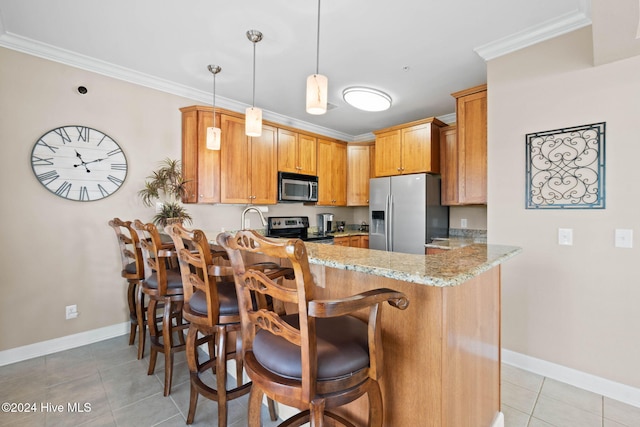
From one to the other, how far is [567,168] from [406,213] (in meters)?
1.79

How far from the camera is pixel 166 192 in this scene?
3152mm

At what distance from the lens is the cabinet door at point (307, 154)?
431cm

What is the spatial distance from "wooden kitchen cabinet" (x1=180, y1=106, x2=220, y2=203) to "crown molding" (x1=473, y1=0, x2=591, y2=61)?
9.22 ft

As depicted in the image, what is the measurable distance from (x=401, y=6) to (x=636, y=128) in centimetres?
173

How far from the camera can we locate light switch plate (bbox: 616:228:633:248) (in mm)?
1909

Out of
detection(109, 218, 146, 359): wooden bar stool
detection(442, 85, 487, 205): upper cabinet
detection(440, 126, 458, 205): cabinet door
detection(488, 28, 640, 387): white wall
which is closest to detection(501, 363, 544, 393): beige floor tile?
detection(488, 28, 640, 387): white wall

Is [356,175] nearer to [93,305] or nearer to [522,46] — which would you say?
[522,46]

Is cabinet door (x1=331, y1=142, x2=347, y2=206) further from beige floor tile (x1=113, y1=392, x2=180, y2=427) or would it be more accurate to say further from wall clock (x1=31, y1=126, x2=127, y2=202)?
beige floor tile (x1=113, y1=392, x2=180, y2=427)

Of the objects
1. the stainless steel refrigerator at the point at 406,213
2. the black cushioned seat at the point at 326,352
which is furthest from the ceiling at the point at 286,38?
the black cushioned seat at the point at 326,352

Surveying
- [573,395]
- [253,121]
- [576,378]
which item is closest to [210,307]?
[253,121]

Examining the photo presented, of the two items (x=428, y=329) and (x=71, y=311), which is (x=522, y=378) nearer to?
(x=428, y=329)

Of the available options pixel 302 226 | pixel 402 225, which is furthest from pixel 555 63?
pixel 302 226

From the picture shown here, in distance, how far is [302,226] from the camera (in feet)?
15.1

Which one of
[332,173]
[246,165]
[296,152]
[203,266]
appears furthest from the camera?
[332,173]
